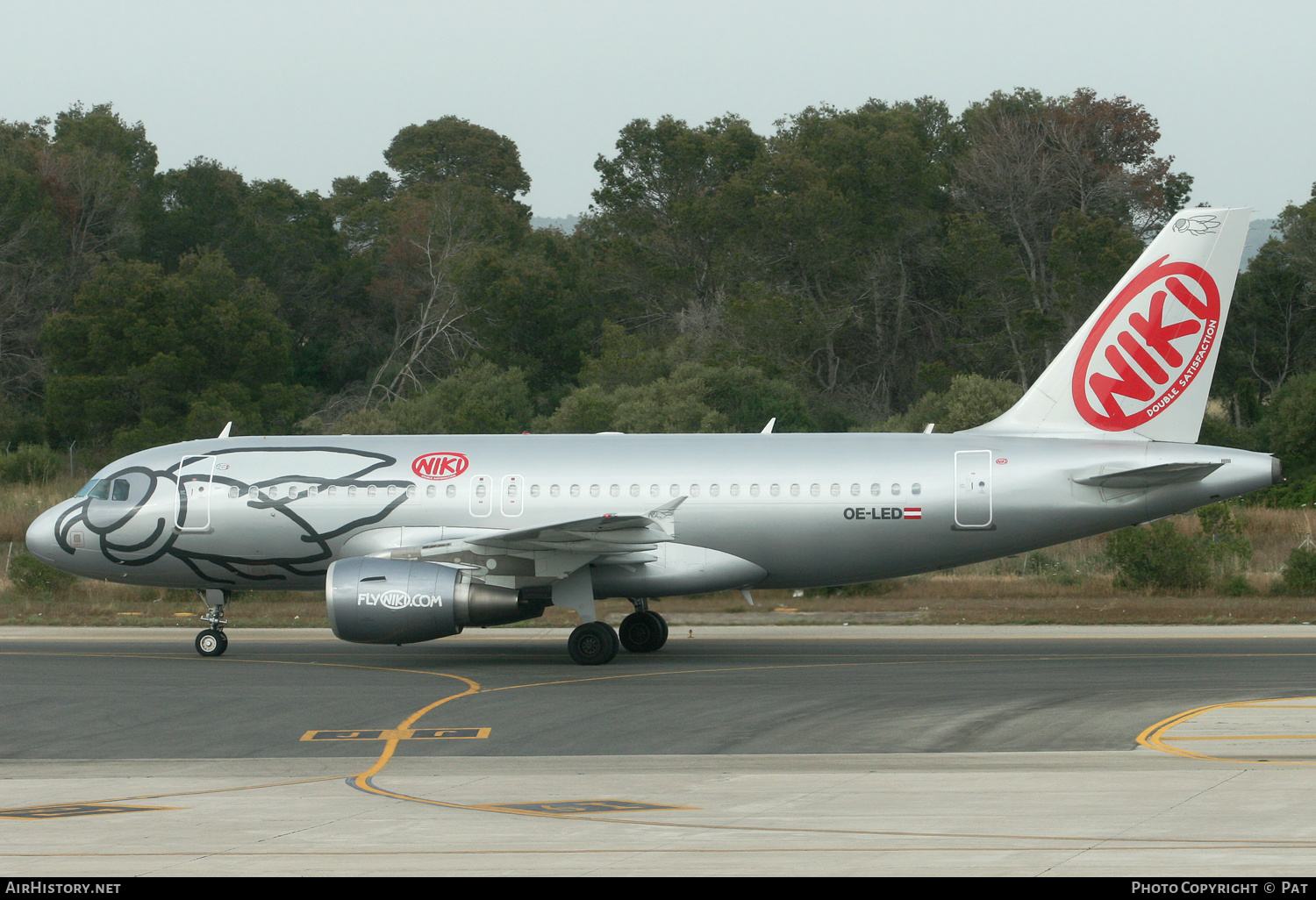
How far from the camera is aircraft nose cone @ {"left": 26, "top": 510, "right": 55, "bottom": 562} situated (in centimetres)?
2536

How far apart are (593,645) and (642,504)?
2.55m

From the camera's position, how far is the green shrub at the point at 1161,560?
33656mm

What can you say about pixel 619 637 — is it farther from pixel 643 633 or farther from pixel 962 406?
pixel 962 406

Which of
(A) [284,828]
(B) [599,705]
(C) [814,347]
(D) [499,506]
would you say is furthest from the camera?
(C) [814,347]

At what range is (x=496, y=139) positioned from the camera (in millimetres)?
117062

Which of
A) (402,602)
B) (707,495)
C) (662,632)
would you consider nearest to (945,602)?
(662,632)

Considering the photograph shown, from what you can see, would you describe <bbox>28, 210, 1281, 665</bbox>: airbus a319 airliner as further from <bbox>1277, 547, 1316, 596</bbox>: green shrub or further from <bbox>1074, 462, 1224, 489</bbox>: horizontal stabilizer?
<bbox>1277, 547, 1316, 596</bbox>: green shrub

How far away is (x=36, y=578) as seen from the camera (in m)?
35.5

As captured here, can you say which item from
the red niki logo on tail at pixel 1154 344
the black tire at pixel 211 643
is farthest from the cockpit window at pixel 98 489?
the red niki logo on tail at pixel 1154 344

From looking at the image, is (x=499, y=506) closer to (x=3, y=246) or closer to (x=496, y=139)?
(x=3, y=246)

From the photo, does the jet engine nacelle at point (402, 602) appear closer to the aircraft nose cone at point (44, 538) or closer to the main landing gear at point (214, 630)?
the main landing gear at point (214, 630)

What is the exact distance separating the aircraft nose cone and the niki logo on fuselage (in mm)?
167
